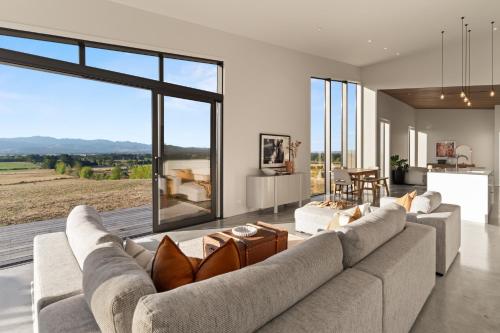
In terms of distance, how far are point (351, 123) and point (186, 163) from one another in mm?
6086

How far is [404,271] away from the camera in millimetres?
2039

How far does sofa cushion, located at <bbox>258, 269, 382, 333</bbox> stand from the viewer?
3.97 ft

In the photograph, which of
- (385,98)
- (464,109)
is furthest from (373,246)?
(464,109)

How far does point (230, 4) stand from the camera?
16.5 ft

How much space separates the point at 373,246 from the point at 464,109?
1467 centimetres

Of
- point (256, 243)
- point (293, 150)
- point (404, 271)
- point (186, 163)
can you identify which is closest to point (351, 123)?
point (293, 150)

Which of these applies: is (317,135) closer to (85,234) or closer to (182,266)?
(85,234)

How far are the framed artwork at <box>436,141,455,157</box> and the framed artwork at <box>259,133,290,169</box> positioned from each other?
33.1ft

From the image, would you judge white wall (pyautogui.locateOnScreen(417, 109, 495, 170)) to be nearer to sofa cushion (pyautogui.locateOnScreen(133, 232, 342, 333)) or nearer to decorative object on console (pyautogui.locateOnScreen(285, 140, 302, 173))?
decorative object on console (pyautogui.locateOnScreen(285, 140, 302, 173))

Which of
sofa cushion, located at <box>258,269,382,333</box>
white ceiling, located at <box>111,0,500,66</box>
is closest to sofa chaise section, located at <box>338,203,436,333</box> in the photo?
sofa cushion, located at <box>258,269,382,333</box>

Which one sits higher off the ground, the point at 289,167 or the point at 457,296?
the point at 289,167

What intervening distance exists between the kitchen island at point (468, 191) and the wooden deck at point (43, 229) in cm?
572

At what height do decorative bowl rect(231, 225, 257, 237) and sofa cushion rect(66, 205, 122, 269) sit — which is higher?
sofa cushion rect(66, 205, 122, 269)

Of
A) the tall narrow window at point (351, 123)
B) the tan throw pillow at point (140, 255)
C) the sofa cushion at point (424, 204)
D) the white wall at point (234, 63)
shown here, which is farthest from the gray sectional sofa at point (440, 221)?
the tall narrow window at point (351, 123)
